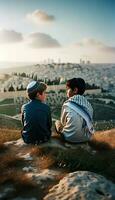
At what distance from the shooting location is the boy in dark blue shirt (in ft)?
39.4

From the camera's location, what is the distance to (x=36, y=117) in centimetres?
1209

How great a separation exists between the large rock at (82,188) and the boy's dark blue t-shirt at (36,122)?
123 inches

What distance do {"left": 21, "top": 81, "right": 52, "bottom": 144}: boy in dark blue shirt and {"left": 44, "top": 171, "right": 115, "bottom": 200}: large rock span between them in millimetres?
3131

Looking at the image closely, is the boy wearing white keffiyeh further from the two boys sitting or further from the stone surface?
the stone surface

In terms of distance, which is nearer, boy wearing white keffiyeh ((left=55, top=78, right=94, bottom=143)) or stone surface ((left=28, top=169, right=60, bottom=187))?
stone surface ((left=28, top=169, right=60, bottom=187))

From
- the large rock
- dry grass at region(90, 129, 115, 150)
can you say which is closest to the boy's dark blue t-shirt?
dry grass at region(90, 129, 115, 150)

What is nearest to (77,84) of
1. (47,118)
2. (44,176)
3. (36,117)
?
(47,118)

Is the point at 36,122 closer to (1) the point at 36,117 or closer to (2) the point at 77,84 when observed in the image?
(1) the point at 36,117

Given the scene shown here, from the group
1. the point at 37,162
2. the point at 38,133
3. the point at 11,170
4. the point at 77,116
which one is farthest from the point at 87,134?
the point at 11,170

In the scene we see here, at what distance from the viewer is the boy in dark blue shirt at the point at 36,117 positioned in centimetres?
1200

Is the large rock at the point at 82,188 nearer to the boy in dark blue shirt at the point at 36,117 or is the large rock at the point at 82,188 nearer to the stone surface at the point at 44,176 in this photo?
the stone surface at the point at 44,176

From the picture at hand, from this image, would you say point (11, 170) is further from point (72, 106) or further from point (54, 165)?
point (72, 106)

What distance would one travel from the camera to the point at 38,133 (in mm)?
11938

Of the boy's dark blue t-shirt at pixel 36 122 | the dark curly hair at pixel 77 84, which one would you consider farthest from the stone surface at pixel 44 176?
the dark curly hair at pixel 77 84
